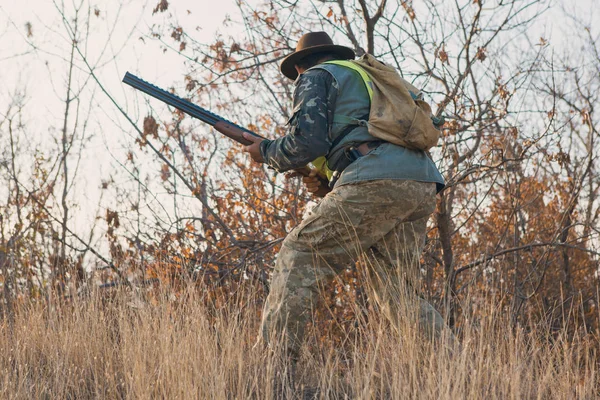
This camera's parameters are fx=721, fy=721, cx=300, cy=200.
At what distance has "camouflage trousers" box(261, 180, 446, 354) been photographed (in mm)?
3270

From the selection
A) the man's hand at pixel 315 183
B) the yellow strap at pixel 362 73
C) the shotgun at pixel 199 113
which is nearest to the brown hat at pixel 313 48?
the yellow strap at pixel 362 73

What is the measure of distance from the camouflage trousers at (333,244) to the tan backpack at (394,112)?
0.21 meters

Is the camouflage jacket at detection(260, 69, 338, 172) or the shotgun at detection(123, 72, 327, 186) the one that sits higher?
the shotgun at detection(123, 72, 327, 186)

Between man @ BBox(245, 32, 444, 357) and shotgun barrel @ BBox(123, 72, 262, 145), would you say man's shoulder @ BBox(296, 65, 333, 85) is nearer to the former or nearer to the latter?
man @ BBox(245, 32, 444, 357)

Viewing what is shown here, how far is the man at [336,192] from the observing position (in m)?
3.26

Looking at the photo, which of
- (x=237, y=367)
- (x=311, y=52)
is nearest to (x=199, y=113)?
(x=311, y=52)

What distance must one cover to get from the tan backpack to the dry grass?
0.85 m

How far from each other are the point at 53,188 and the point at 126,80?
4965mm

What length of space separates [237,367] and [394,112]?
137 centimetres

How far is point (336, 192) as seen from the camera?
3.31m

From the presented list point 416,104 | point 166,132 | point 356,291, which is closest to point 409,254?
point 416,104

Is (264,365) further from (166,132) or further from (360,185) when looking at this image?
(166,132)

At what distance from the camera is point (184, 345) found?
3.10m

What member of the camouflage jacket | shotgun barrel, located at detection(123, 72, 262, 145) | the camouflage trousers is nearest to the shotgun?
shotgun barrel, located at detection(123, 72, 262, 145)
